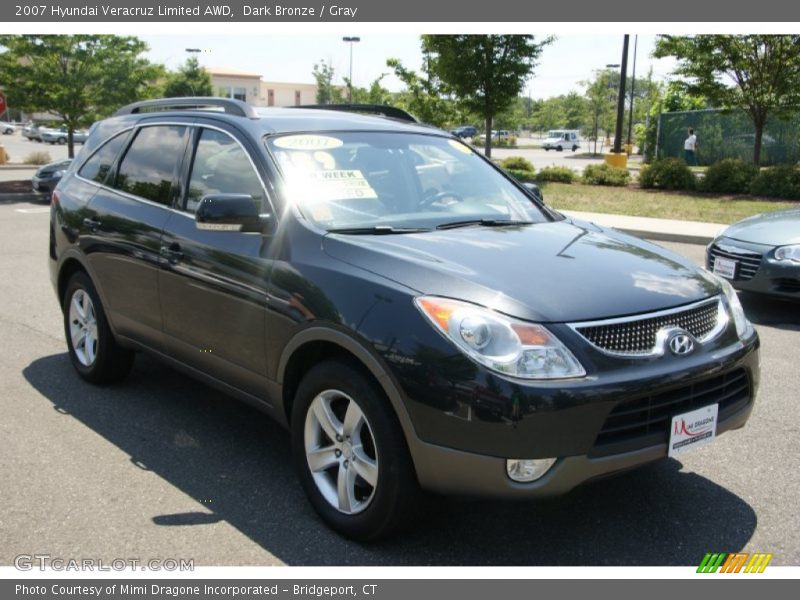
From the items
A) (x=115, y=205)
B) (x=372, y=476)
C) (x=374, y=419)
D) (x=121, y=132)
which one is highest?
(x=121, y=132)

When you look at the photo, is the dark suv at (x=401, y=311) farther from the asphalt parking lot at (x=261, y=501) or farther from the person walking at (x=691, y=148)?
the person walking at (x=691, y=148)

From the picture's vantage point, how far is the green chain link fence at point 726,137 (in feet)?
90.2

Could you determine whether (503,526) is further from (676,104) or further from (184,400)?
(676,104)

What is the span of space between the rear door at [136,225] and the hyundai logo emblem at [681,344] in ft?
9.03

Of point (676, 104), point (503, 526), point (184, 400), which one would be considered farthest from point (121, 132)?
point (676, 104)

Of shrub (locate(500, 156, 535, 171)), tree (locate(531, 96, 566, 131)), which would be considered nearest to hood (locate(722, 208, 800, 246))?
shrub (locate(500, 156, 535, 171))

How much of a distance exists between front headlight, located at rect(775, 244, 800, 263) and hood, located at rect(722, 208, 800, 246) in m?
0.06

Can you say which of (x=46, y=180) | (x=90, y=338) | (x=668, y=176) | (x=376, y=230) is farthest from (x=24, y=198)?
(x=376, y=230)

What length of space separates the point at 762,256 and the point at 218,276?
5372mm

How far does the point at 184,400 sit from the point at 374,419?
96.8 inches

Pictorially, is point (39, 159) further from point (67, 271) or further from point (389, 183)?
point (389, 183)

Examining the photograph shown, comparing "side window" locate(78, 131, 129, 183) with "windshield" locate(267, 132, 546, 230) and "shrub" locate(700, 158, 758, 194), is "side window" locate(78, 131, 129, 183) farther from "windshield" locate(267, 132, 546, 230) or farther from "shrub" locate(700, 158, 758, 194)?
"shrub" locate(700, 158, 758, 194)

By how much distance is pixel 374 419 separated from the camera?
307 centimetres

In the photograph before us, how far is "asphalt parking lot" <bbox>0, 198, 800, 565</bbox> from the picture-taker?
10.7 feet
